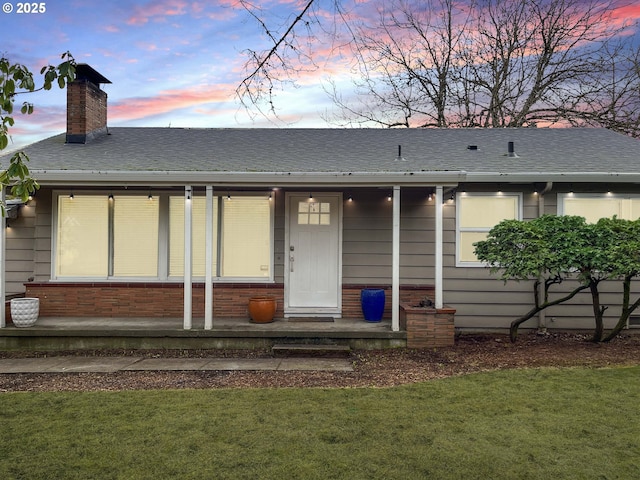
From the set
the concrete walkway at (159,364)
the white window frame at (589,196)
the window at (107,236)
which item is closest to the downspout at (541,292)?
the white window frame at (589,196)

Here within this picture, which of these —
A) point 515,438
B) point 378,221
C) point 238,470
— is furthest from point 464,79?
point 238,470

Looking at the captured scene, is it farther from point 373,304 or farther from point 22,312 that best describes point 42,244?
point 373,304

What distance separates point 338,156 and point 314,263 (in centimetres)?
192

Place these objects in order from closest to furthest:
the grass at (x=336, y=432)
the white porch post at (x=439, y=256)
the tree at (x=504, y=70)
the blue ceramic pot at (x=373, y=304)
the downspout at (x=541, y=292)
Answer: the grass at (x=336, y=432) < the white porch post at (x=439, y=256) < the blue ceramic pot at (x=373, y=304) < the downspout at (x=541, y=292) < the tree at (x=504, y=70)

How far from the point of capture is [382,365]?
6133mm

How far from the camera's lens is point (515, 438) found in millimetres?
3736

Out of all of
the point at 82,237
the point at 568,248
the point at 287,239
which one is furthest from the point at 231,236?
the point at 568,248

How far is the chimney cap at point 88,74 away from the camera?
909 cm

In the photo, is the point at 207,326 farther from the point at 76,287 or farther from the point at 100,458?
the point at 100,458

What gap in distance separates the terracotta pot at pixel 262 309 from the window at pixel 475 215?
3196 mm

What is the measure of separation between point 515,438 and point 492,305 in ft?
14.9

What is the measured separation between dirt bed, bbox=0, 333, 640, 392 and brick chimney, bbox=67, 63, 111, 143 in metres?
4.48

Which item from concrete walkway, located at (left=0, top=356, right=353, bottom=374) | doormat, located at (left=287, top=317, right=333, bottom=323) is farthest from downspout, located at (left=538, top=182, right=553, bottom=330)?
concrete walkway, located at (left=0, top=356, right=353, bottom=374)

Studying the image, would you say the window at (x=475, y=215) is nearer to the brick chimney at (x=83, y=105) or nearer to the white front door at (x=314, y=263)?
the white front door at (x=314, y=263)
